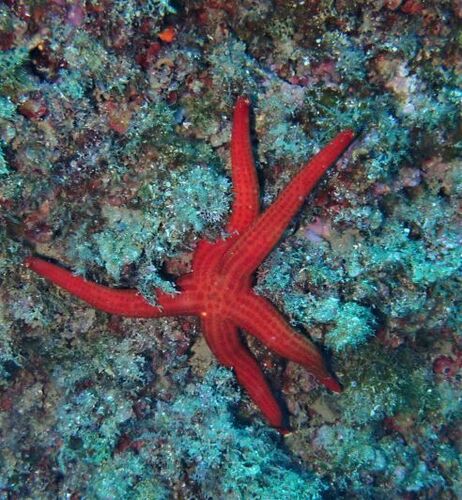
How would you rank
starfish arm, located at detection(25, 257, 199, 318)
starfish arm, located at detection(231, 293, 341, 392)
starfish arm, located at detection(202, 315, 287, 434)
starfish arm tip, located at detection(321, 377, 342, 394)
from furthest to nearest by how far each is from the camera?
starfish arm tip, located at detection(321, 377, 342, 394) < starfish arm, located at detection(202, 315, 287, 434) < starfish arm, located at detection(231, 293, 341, 392) < starfish arm, located at detection(25, 257, 199, 318)

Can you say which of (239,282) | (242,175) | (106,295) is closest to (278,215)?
(242,175)

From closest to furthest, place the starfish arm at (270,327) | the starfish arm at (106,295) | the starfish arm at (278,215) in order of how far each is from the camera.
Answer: the starfish arm at (278,215)
the starfish arm at (106,295)
the starfish arm at (270,327)

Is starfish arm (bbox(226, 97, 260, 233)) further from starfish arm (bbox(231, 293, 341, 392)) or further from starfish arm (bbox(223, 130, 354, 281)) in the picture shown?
starfish arm (bbox(231, 293, 341, 392))

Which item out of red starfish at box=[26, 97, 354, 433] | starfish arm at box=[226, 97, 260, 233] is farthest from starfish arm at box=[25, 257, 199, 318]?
starfish arm at box=[226, 97, 260, 233]

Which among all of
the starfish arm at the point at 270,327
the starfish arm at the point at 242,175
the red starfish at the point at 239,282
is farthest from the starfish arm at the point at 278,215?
the starfish arm at the point at 270,327

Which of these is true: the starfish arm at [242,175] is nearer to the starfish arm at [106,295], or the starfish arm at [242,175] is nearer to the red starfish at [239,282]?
the red starfish at [239,282]

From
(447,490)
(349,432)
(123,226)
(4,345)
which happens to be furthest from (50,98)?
(447,490)

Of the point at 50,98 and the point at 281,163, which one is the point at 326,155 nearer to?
the point at 281,163

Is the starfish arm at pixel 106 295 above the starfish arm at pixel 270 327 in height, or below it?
below
